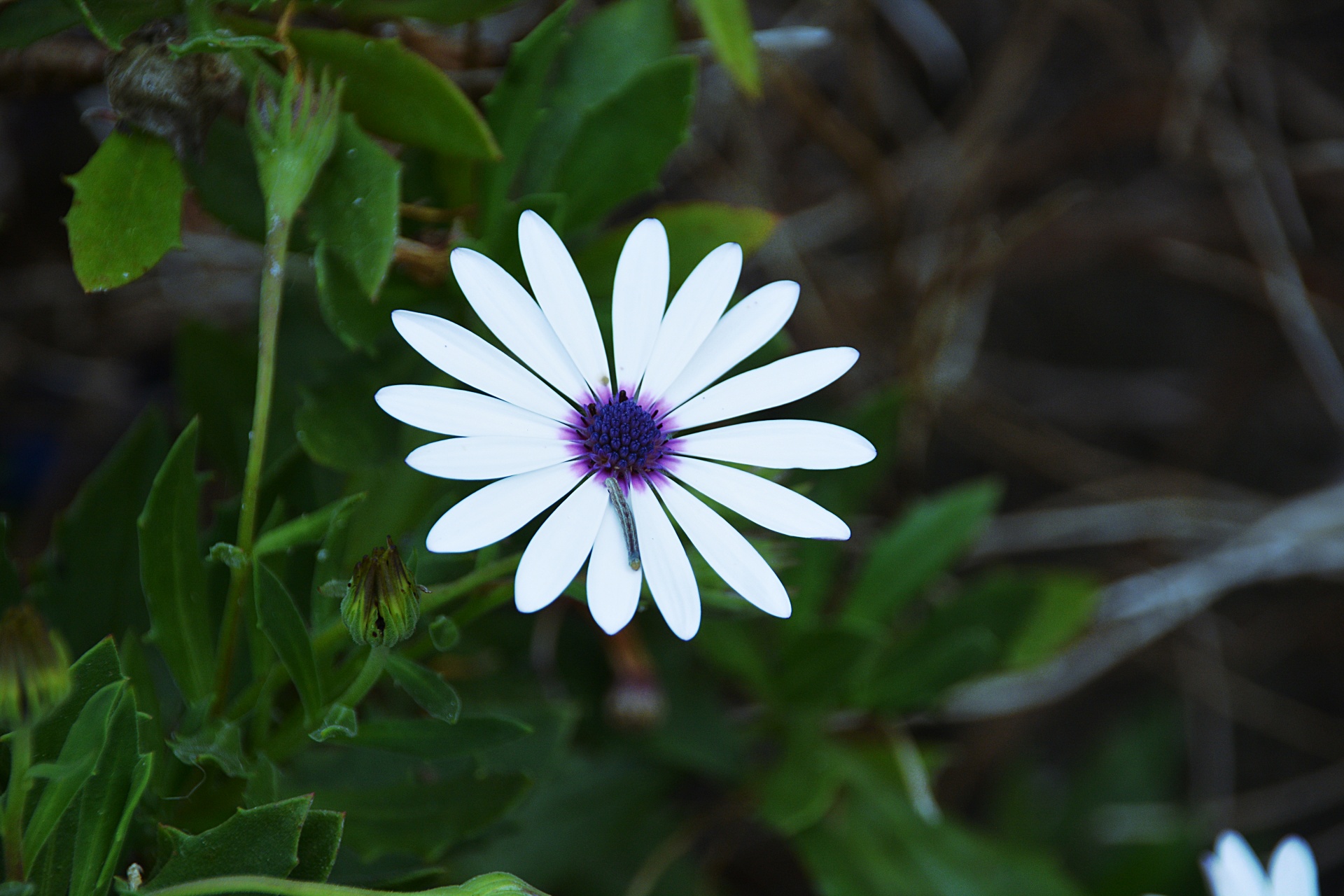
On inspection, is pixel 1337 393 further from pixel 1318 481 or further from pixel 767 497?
pixel 767 497

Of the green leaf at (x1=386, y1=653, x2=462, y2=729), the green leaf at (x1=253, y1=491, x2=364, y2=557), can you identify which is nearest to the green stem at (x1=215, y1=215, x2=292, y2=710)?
the green leaf at (x1=253, y1=491, x2=364, y2=557)

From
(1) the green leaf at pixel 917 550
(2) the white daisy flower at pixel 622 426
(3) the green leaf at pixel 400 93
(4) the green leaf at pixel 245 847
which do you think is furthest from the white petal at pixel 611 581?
(1) the green leaf at pixel 917 550

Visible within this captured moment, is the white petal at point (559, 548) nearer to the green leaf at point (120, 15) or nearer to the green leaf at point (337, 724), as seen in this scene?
the green leaf at point (337, 724)

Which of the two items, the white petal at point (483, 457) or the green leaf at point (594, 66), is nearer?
the white petal at point (483, 457)

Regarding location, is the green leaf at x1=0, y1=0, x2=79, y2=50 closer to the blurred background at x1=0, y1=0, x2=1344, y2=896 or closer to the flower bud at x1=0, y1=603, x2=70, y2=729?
the flower bud at x1=0, y1=603, x2=70, y2=729

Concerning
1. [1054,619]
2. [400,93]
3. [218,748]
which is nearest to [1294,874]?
[1054,619]

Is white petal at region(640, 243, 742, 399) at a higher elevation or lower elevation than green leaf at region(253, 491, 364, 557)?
higher
